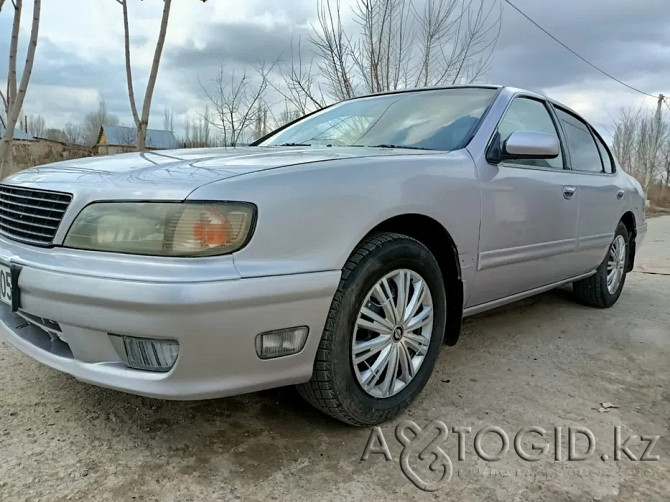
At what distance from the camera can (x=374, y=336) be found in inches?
81.4

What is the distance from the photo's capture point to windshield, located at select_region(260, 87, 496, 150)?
265cm

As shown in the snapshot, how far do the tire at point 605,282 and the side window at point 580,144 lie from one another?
2.05 ft

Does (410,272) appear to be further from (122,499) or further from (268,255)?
(122,499)

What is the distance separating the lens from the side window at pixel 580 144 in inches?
138

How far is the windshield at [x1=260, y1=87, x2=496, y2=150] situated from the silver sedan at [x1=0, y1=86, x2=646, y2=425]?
1.3 inches

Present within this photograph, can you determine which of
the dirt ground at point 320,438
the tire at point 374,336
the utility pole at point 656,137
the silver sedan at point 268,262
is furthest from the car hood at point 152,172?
the utility pole at point 656,137

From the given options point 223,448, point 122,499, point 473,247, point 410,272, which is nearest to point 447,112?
point 473,247

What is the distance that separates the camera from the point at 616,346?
3219 mm

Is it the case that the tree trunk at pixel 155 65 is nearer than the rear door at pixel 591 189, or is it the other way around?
the rear door at pixel 591 189

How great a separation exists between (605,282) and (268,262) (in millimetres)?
3243

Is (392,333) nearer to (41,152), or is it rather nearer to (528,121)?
(528,121)

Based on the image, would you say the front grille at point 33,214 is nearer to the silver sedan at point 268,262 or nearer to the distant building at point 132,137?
the silver sedan at point 268,262

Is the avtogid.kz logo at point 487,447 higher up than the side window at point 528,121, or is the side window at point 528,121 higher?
the side window at point 528,121

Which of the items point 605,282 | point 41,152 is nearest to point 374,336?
point 605,282
